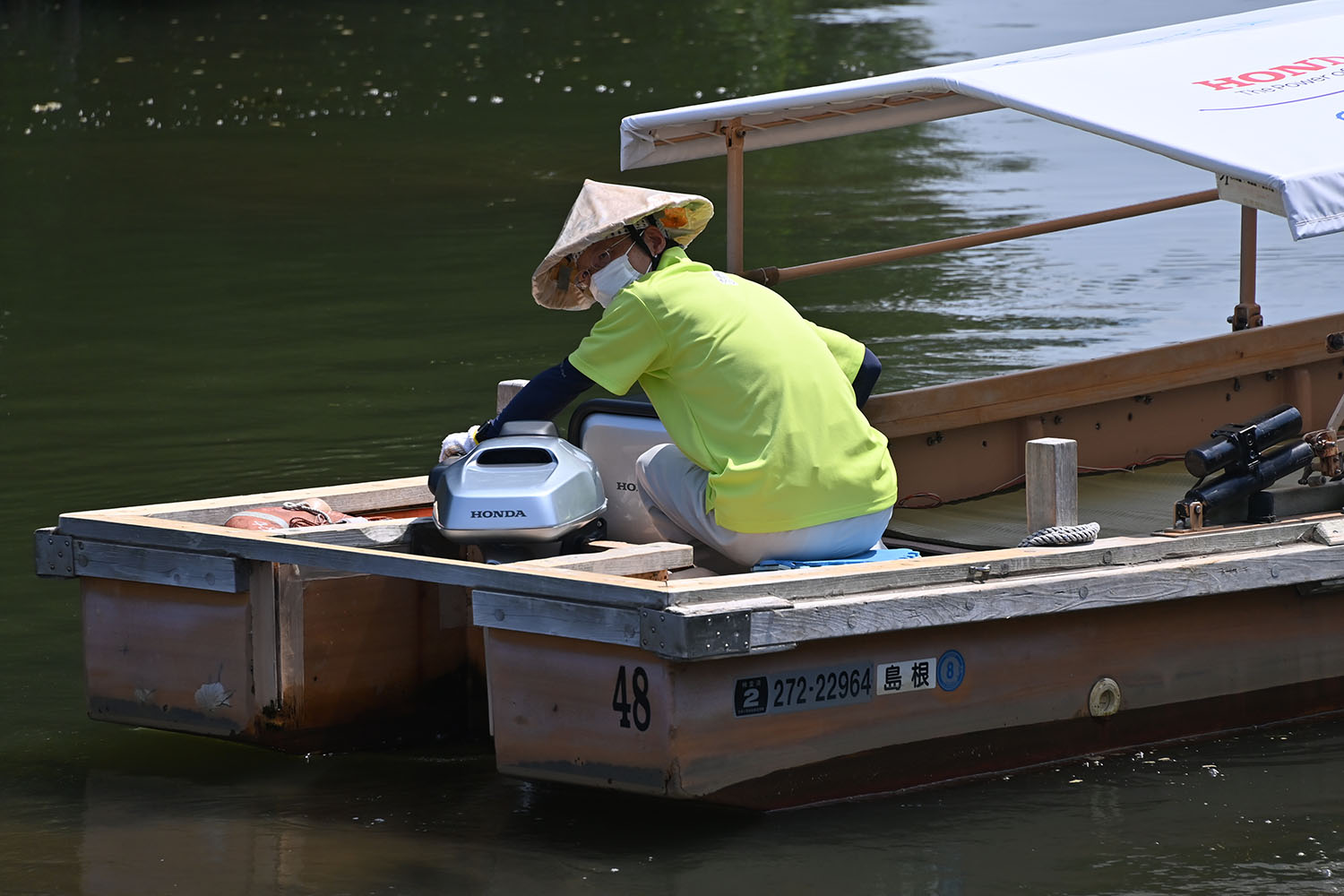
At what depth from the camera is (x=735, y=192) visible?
783cm

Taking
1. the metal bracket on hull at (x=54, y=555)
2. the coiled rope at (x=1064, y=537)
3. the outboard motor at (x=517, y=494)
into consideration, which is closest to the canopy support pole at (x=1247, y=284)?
the coiled rope at (x=1064, y=537)

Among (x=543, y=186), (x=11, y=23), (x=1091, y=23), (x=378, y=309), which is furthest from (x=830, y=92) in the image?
(x=11, y=23)

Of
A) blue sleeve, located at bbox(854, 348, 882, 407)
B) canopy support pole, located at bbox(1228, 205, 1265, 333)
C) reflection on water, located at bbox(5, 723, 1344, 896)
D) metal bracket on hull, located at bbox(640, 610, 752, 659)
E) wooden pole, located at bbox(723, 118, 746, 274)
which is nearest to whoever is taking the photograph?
metal bracket on hull, located at bbox(640, 610, 752, 659)

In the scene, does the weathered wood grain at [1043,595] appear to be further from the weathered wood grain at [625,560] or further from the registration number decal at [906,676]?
the weathered wood grain at [625,560]

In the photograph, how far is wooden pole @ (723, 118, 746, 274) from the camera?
777cm

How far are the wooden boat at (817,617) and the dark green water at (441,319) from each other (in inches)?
7.0

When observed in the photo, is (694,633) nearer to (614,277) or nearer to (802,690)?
(802,690)

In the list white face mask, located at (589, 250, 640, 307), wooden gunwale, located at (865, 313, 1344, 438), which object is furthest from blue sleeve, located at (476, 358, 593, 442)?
wooden gunwale, located at (865, 313, 1344, 438)

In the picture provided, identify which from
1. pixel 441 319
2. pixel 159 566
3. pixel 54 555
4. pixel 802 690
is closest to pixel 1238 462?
pixel 802 690

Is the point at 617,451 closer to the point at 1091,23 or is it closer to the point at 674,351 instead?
the point at 674,351

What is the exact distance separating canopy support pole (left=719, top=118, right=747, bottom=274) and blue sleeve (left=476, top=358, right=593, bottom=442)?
137 centimetres

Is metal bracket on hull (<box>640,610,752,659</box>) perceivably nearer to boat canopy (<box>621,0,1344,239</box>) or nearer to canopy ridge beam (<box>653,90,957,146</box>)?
boat canopy (<box>621,0,1344,239</box>)

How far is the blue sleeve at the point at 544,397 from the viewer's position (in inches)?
253

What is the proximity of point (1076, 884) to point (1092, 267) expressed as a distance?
9812 mm
